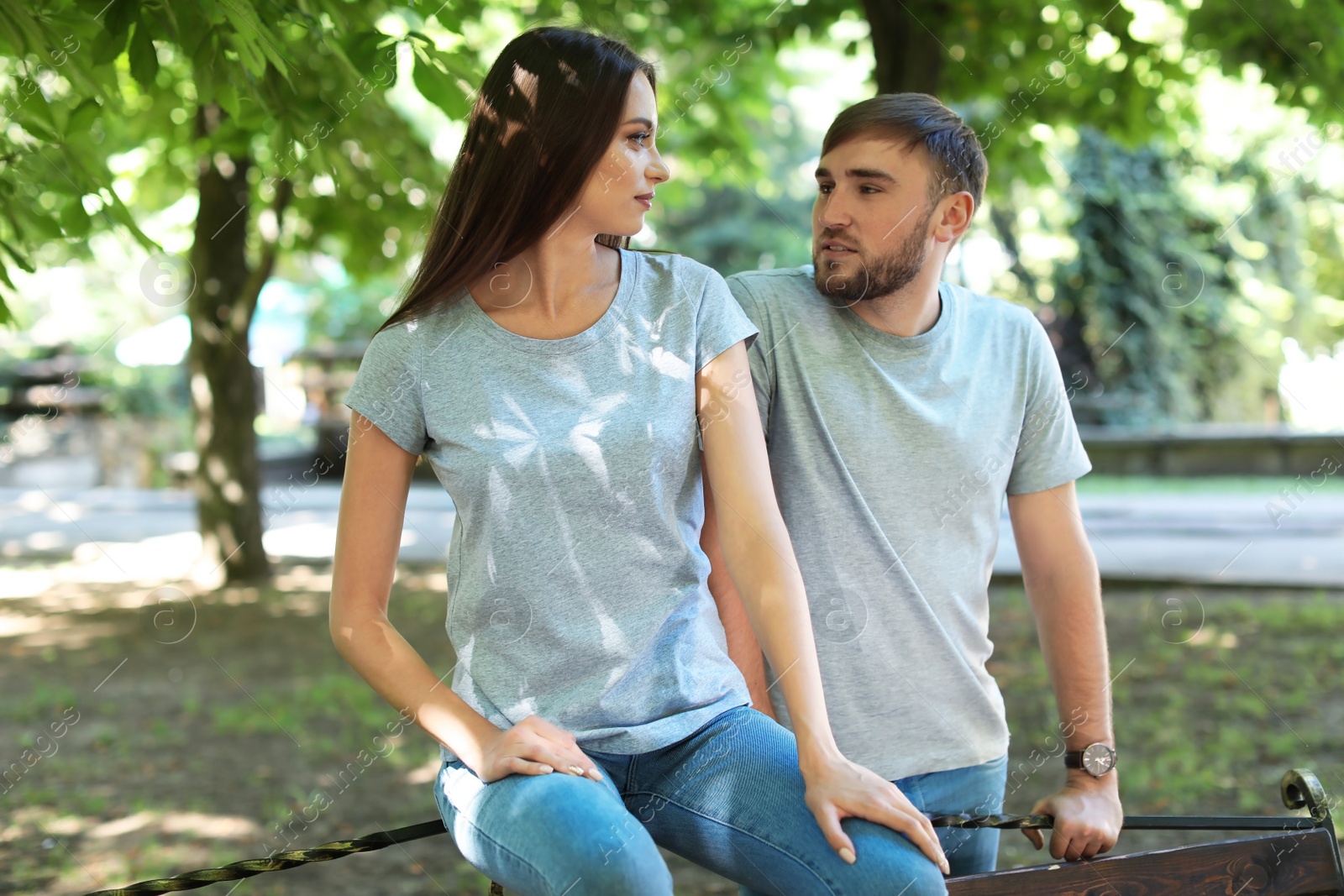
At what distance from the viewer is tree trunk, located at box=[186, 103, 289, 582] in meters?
9.16

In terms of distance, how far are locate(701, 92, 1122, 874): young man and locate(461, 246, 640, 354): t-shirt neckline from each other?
1.34ft

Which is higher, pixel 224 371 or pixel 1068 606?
pixel 1068 606

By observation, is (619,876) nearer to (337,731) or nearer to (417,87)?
(417,87)

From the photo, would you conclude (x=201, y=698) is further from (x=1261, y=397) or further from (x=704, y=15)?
(x=1261, y=397)

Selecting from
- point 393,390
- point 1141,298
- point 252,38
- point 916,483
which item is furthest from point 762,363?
point 1141,298

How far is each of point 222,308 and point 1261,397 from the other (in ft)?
62.9

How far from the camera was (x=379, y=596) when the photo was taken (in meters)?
1.93

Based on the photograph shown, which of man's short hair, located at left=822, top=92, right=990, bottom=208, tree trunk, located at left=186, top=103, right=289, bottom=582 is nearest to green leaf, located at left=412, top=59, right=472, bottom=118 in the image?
man's short hair, located at left=822, top=92, right=990, bottom=208

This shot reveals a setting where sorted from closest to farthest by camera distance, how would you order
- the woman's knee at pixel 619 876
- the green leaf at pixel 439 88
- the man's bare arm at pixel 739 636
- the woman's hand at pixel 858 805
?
the woman's knee at pixel 619 876 < the woman's hand at pixel 858 805 < the man's bare arm at pixel 739 636 < the green leaf at pixel 439 88

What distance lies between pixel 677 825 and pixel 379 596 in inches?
23.4

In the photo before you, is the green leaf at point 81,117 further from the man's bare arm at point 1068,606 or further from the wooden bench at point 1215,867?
the wooden bench at point 1215,867

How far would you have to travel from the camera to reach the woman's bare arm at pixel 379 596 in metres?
1.84

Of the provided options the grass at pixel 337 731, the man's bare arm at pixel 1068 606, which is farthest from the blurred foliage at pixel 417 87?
the grass at pixel 337 731

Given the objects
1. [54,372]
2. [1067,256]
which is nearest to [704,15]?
[1067,256]
